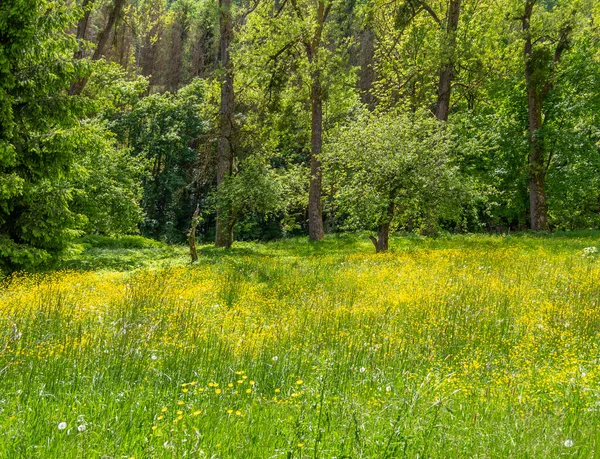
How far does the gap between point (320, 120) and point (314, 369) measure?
1776cm

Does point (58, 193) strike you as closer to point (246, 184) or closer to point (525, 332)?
point (246, 184)

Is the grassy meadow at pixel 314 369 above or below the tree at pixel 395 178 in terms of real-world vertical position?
below

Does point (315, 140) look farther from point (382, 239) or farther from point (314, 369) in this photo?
point (314, 369)

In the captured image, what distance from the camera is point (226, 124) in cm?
2022

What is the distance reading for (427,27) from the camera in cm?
2228

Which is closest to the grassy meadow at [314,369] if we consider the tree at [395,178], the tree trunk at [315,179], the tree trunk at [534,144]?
the tree at [395,178]

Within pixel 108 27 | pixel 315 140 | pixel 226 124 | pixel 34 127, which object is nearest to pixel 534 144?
pixel 315 140

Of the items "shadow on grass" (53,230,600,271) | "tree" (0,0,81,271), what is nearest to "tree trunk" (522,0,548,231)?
"shadow on grass" (53,230,600,271)

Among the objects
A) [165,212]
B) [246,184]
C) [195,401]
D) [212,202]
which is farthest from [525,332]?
[165,212]

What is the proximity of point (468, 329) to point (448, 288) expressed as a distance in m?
2.19

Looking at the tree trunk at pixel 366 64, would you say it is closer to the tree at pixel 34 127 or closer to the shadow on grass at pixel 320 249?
the shadow on grass at pixel 320 249

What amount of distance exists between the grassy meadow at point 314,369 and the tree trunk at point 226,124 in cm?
1073

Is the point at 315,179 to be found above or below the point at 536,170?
below

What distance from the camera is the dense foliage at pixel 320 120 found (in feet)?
38.5
